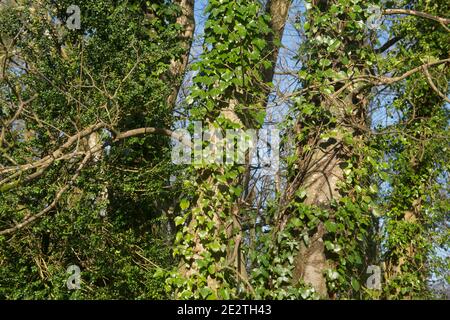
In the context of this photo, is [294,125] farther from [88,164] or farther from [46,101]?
[46,101]

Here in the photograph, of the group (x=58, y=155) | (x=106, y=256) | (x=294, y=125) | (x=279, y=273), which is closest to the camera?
(x=279, y=273)

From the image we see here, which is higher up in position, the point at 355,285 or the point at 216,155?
the point at 216,155

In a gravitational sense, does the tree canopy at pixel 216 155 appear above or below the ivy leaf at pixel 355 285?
above

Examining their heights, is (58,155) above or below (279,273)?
above

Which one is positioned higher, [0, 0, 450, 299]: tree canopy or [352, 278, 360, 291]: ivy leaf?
[0, 0, 450, 299]: tree canopy

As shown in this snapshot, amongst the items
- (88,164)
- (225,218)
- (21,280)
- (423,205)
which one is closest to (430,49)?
(423,205)

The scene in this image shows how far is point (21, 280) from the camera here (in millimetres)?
Answer: 6254

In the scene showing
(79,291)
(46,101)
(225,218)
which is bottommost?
(79,291)

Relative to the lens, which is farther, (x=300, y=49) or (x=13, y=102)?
(x=13, y=102)

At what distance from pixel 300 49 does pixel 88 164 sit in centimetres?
275

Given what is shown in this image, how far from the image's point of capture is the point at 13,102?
651 centimetres

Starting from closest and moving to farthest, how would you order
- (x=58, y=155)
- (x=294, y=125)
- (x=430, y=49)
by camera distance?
(x=294, y=125), (x=58, y=155), (x=430, y=49)

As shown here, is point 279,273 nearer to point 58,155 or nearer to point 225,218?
point 225,218

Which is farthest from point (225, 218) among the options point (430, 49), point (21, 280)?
point (430, 49)
